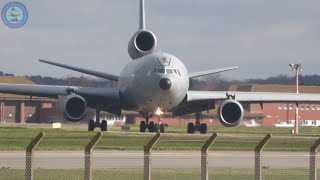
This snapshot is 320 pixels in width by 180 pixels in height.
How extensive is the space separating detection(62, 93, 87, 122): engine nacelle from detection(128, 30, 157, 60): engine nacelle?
8.35m

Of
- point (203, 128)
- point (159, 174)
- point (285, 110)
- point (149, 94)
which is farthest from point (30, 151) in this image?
point (285, 110)

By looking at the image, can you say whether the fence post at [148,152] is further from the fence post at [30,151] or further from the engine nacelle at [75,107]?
the engine nacelle at [75,107]

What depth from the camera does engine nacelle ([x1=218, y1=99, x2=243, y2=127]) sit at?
63000 millimetres

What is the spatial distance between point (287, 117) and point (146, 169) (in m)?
119

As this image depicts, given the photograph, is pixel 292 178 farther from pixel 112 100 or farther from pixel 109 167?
pixel 112 100

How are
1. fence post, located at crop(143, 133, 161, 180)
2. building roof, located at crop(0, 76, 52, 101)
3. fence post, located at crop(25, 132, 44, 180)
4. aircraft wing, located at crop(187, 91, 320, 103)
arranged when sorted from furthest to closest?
building roof, located at crop(0, 76, 52, 101)
aircraft wing, located at crop(187, 91, 320, 103)
fence post, located at crop(143, 133, 161, 180)
fence post, located at crop(25, 132, 44, 180)

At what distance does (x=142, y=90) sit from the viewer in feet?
199

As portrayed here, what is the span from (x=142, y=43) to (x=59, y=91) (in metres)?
7.76

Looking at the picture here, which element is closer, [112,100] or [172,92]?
[172,92]

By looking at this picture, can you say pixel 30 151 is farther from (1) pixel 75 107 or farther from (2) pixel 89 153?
(1) pixel 75 107

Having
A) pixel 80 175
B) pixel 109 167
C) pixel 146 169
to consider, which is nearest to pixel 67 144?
pixel 109 167

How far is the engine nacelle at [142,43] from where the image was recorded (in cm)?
6775

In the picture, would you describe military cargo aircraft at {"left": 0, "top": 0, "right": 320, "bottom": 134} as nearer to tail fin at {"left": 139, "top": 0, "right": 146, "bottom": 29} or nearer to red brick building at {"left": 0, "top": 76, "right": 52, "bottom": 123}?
tail fin at {"left": 139, "top": 0, "right": 146, "bottom": 29}

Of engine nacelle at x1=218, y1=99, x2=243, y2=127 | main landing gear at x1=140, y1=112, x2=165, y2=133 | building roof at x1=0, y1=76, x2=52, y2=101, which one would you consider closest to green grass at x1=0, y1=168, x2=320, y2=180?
main landing gear at x1=140, y1=112, x2=165, y2=133
